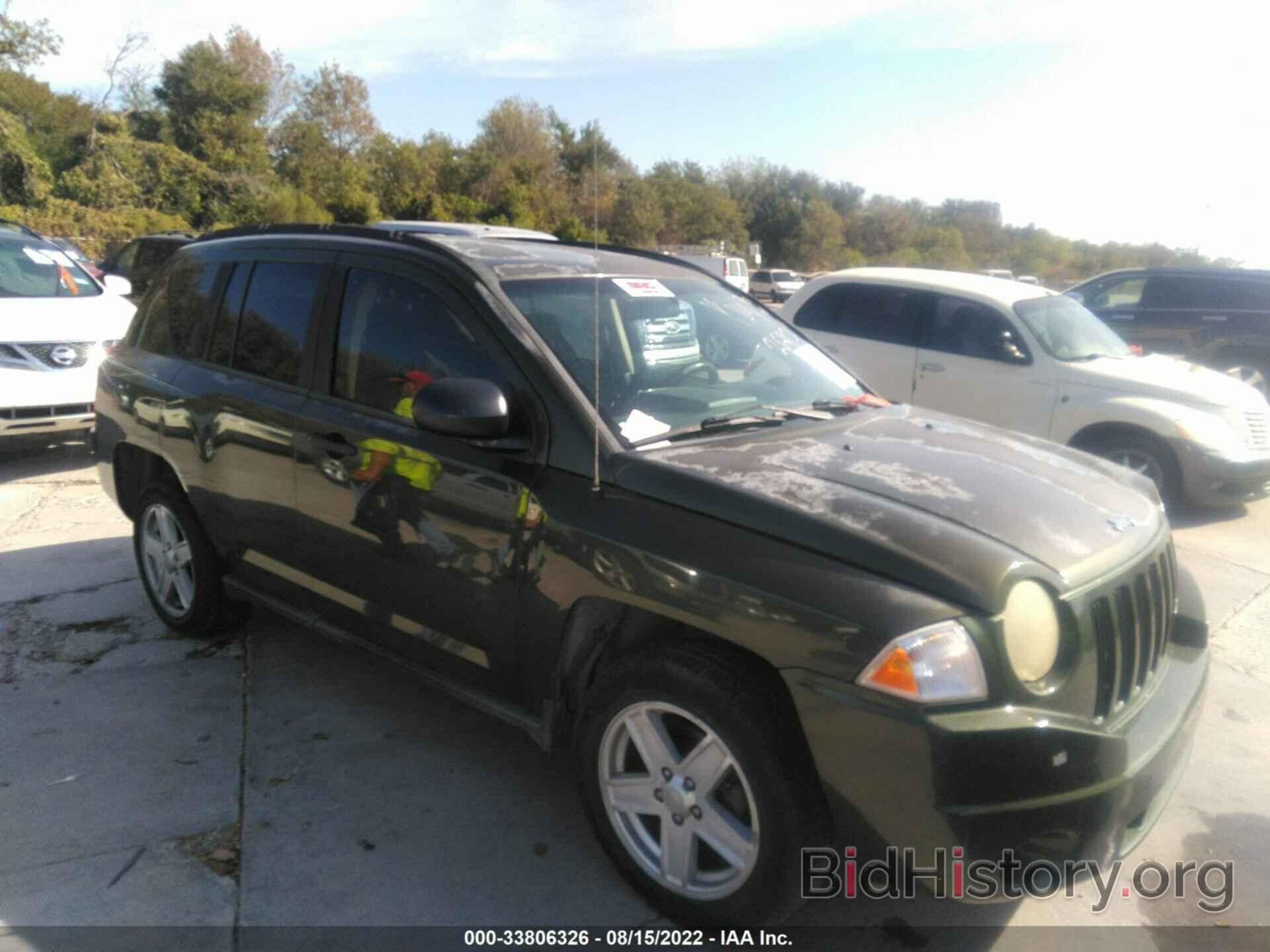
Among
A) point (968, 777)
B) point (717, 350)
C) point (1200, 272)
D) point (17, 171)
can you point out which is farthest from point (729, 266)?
point (968, 777)

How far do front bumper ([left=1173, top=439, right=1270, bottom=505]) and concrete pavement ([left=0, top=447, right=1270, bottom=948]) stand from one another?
93.0 inches

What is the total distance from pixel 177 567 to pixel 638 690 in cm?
292

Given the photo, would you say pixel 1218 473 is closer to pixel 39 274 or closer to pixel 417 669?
pixel 417 669

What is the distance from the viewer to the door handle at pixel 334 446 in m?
3.60

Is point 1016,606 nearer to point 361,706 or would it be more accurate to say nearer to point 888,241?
point 361,706

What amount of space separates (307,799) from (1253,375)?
11.1m

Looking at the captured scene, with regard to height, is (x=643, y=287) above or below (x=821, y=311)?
above

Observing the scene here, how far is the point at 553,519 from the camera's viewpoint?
9.74 ft

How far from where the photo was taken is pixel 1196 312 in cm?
1163

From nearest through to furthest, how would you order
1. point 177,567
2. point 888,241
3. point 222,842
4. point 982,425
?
point 222,842
point 982,425
point 177,567
point 888,241

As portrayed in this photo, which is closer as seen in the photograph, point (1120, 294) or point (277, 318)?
point (277, 318)

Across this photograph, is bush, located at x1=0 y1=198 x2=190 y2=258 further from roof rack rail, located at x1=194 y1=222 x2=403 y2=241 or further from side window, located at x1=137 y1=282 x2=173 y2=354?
roof rack rail, located at x1=194 y1=222 x2=403 y2=241

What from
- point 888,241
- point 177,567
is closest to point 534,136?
point 888,241

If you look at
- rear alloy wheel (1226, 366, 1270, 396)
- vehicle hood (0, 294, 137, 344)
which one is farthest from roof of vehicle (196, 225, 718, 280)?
rear alloy wheel (1226, 366, 1270, 396)
